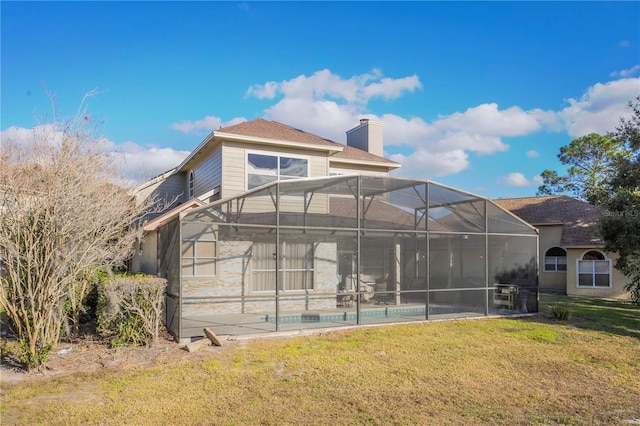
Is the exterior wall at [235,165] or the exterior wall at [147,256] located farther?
the exterior wall at [235,165]

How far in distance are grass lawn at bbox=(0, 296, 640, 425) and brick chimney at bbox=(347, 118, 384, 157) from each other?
11.2m

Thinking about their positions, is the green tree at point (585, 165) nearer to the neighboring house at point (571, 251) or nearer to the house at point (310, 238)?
the neighboring house at point (571, 251)

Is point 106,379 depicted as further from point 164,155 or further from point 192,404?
point 164,155

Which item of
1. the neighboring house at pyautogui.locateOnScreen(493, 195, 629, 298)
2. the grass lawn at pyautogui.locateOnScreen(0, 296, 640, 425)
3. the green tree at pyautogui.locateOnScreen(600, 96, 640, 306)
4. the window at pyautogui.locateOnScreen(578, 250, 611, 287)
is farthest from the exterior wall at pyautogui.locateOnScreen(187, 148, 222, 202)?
the window at pyautogui.locateOnScreen(578, 250, 611, 287)

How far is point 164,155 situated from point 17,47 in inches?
957

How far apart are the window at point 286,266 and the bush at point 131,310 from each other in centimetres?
427

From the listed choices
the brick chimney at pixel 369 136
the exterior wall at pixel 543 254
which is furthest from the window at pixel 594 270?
the brick chimney at pixel 369 136

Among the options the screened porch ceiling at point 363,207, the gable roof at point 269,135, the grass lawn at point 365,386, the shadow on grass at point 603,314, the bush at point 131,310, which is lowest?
the shadow on grass at point 603,314

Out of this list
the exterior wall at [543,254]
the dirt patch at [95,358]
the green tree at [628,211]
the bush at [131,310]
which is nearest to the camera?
the dirt patch at [95,358]

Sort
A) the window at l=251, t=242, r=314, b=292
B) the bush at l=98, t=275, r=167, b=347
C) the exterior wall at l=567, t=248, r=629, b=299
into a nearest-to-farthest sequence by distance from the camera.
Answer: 1. the bush at l=98, t=275, r=167, b=347
2. the window at l=251, t=242, r=314, b=292
3. the exterior wall at l=567, t=248, r=629, b=299

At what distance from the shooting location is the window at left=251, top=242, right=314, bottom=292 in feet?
42.7

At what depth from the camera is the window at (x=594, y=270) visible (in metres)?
20.3

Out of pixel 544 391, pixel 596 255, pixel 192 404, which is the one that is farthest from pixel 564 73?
pixel 192 404

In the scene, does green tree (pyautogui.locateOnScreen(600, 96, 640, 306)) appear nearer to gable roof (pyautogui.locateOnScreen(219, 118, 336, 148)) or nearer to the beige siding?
gable roof (pyautogui.locateOnScreen(219, 118, 336, 148))
